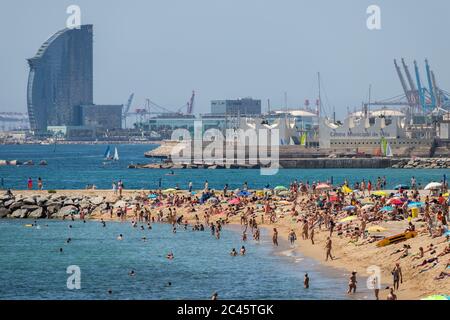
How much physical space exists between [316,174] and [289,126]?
146 ft

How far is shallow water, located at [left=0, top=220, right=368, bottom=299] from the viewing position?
30141 millimetres

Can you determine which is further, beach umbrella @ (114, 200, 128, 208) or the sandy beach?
beach umbrella @ (114, 200, 128, 208)

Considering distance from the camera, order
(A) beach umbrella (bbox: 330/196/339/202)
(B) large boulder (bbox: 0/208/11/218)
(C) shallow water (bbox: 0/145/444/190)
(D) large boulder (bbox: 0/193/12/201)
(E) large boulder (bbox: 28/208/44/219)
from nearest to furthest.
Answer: (A) beach umbrella (bbox: 330/196/339/202) < (E) large boulder (bbox: 28/208/44/219) < (B) large boulder (bbox: 0/208/11/218) < (D) large boulder (bbox: 0/193/12/201) < (C) shallow water (bbox: 0/145/444/190)

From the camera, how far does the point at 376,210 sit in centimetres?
4481


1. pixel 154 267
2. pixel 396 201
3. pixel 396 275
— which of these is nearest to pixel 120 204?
pixel 396 201

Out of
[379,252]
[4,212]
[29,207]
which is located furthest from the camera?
[29,207]

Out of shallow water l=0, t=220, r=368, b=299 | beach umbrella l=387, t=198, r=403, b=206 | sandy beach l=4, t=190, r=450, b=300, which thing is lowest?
shallow water l=0, t=220, r=368, b=299

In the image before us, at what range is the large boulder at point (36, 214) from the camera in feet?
194

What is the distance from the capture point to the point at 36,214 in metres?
59.5

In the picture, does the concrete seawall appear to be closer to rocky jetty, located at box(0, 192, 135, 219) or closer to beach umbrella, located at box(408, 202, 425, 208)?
rocky jetty, located at box(0, 192, 135, 219)

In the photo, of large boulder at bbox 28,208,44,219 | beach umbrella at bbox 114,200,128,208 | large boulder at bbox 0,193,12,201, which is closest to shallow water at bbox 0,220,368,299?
large boulder at bbox 28,208,44,219

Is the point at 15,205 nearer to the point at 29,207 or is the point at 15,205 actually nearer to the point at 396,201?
the point at 29,207

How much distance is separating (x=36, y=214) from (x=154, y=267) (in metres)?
24.7

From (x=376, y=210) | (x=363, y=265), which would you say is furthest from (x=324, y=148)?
(x=363, y=265)
